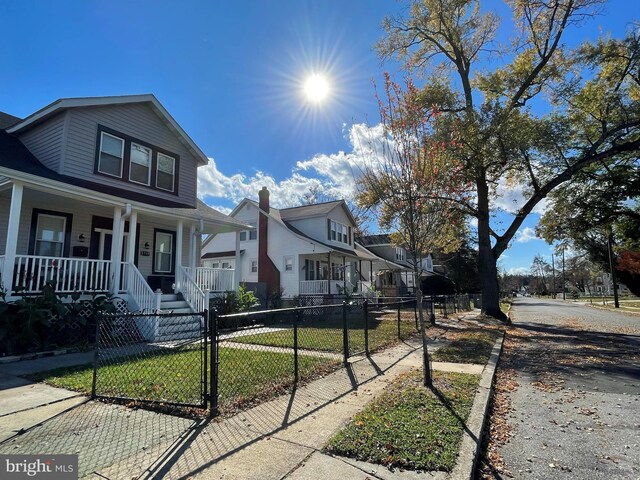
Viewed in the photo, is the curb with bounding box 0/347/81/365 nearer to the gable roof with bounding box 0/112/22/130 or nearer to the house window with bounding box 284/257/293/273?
the gable roof with bounding box 0/112/22/130

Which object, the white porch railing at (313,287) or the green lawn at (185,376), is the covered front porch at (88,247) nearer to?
the green lawn at (185,376)

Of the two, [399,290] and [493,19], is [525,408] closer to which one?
[493,19]

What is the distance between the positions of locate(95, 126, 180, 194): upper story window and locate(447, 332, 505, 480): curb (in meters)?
13.1

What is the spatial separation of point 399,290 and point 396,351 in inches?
1021

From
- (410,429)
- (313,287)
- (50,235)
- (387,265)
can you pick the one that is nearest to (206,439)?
(410,429)

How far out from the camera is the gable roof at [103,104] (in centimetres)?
1148

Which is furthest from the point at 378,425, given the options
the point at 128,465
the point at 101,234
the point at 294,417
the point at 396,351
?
the point at 101,234

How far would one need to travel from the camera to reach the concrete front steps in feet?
31.7

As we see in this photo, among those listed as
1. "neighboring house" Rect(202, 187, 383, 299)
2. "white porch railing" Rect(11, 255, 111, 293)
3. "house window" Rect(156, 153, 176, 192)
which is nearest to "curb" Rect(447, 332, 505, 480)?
"white porch railing" Rect(11, 255, 111, 293)

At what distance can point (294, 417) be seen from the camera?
4.16 metres

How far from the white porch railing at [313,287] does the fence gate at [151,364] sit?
13610 millimetres

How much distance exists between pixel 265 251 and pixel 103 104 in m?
14.4

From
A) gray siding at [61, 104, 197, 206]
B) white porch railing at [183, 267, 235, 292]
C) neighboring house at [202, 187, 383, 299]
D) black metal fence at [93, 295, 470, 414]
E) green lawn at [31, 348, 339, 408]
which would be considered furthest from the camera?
neighboring house at [202, 187, 383, 299]

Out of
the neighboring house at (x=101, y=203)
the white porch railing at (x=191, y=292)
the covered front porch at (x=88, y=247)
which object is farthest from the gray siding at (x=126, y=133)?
the white porch railing at (x=191, y=292)
